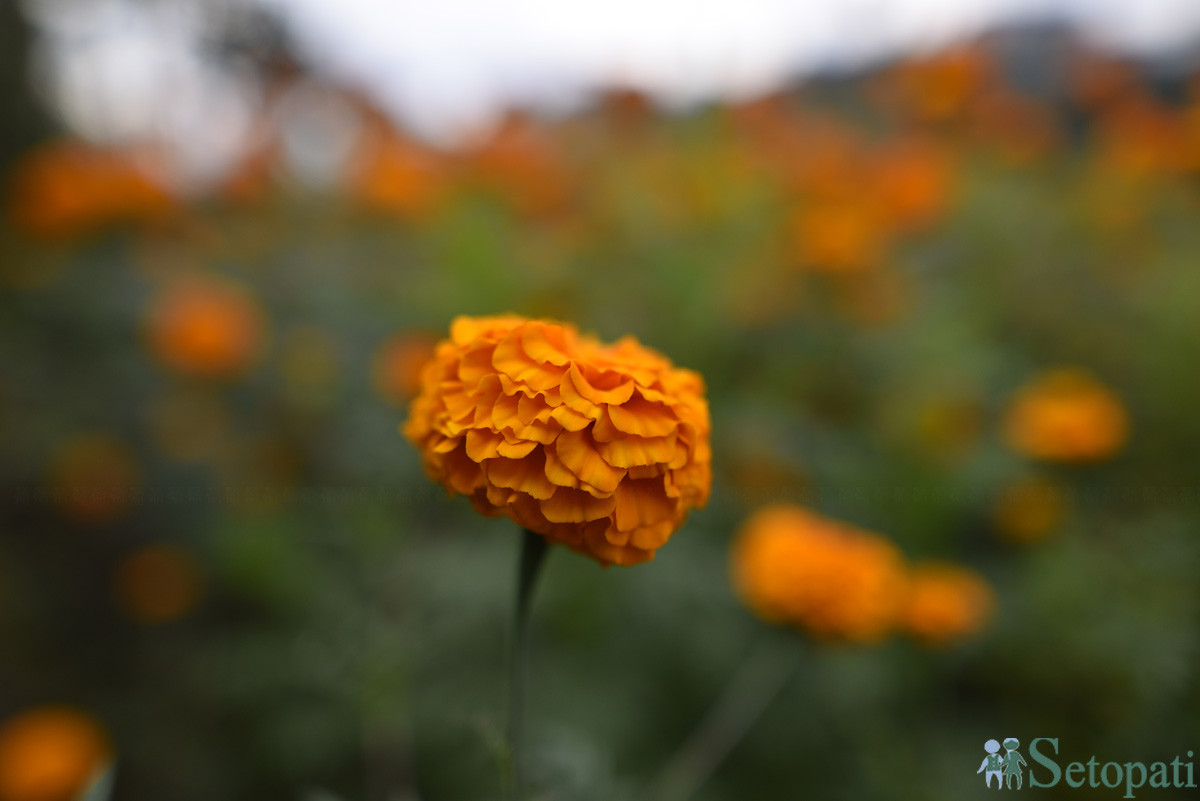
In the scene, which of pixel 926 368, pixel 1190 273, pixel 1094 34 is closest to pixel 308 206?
pixel 926 368

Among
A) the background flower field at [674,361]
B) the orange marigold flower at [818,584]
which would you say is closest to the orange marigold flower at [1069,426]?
the background flower field at [674,361]

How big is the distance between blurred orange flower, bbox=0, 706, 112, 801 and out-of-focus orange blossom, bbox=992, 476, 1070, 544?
7.57 feet

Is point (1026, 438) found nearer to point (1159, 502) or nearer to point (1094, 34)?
point (1159, 502)

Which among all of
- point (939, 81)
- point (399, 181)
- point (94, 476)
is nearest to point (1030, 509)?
point (939, 81)

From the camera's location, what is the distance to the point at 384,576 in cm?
160

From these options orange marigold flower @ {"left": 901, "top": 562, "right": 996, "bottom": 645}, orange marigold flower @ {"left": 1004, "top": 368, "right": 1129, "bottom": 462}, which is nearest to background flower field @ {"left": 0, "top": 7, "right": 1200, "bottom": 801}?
orange marigold flower @ {"left": 1004, "top": 368, "right": 1129, "bottom": 462}

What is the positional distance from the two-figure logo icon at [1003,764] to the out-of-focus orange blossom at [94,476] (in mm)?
2550

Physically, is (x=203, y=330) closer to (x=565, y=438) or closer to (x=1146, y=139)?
(x=565, y=438)

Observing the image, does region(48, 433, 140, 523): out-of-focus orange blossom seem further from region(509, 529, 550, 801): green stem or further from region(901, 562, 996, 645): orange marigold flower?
region(901, 562, 996, 645): orange marigold flower

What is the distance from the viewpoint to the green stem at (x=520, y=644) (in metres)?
0.63

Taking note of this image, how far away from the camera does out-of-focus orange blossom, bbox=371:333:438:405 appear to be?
1657mm

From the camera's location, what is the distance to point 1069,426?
5.57 feet

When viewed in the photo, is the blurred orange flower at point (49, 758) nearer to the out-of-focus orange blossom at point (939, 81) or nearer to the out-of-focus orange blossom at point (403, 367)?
the out-of-focus orange blossom at point (403, 367)

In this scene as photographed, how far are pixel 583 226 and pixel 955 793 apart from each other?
84.1 inches
